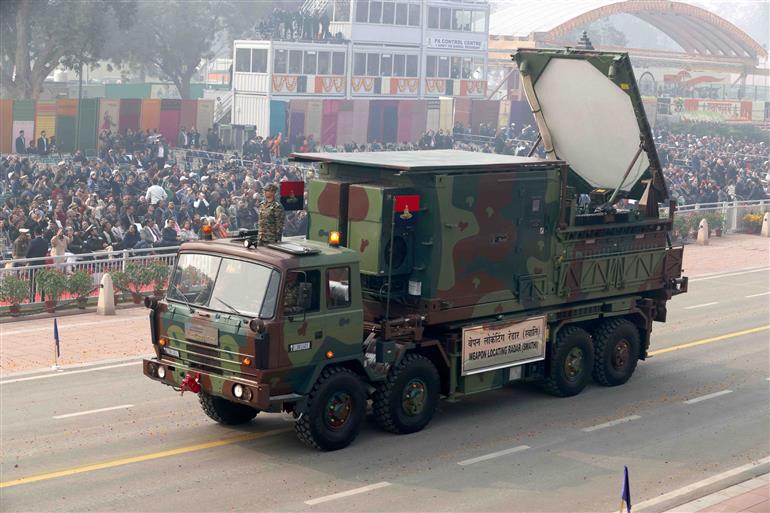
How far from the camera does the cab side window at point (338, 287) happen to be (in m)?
13.3

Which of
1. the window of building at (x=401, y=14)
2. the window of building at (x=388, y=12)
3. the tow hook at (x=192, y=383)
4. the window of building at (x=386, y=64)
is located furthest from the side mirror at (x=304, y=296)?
the window of building at (x=401, y=14)

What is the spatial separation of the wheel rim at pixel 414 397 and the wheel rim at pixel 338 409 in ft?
3.11

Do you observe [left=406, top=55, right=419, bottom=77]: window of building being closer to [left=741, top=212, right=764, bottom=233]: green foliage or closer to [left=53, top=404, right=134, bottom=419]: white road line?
[left=741, top=212, right=764, bottom=233]: green foliage

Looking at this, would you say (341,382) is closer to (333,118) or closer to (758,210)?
(758,210)

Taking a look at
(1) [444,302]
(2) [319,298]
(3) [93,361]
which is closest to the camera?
(2) [319,298]

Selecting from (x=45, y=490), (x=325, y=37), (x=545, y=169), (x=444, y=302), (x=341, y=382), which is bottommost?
(x=45, y=490)

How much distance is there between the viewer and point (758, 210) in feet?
129

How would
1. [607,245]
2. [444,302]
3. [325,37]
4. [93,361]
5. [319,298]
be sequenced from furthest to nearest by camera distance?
[325,37]
[93,361]
[607,245]
[444,302]
[319,298]

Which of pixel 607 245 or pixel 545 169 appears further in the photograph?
pixel 607 245

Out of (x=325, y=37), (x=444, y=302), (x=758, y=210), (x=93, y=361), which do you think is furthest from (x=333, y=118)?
(x=444, y=302)

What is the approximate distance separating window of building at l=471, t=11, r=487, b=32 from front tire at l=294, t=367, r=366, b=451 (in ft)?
196

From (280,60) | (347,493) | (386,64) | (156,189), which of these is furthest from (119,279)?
(386,64)

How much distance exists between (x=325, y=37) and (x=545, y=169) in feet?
156

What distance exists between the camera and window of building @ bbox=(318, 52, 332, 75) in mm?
60594
